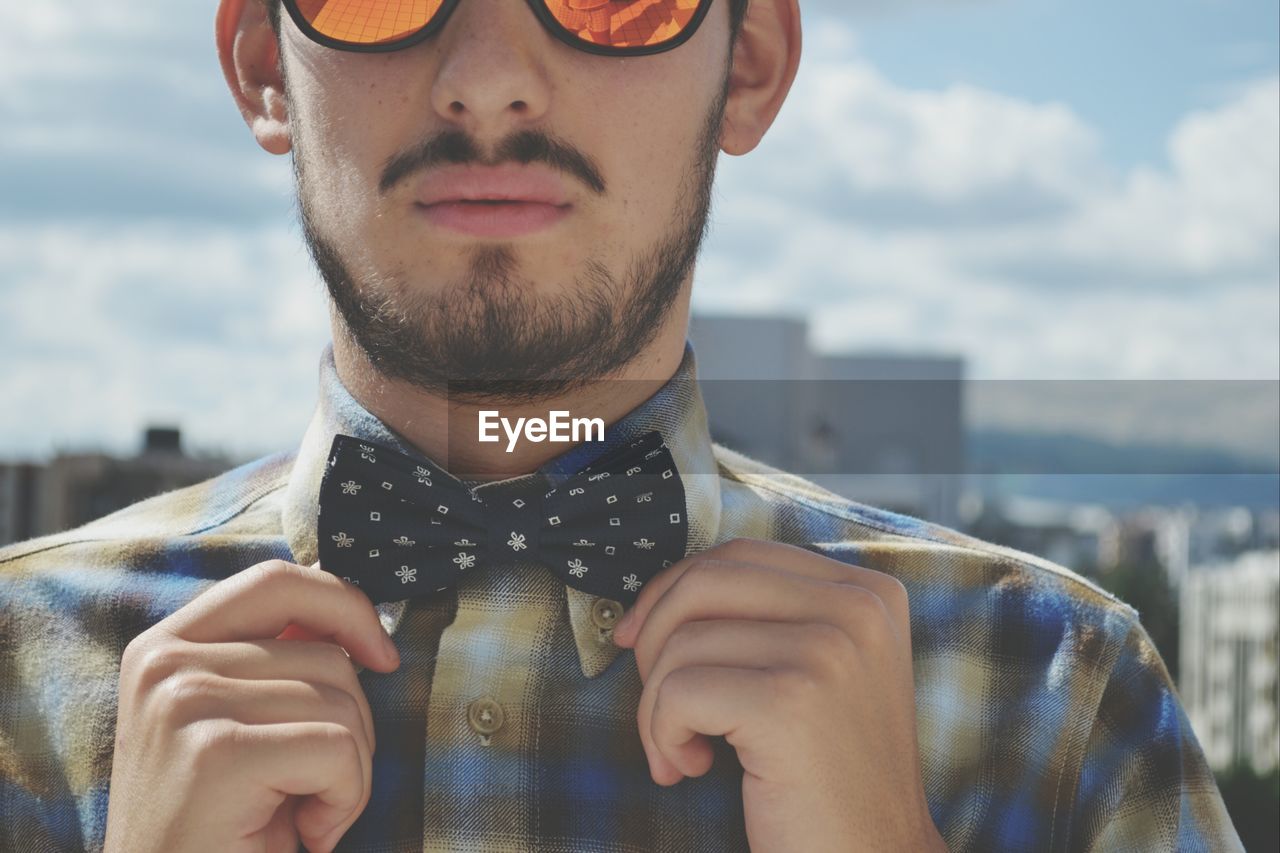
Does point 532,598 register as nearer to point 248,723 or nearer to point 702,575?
point 702,575

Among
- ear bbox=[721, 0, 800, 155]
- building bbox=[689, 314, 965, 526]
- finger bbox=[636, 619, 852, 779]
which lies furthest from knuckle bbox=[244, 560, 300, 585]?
building bbox=[689, 314, 965, 526]

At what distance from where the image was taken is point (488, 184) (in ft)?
7.10

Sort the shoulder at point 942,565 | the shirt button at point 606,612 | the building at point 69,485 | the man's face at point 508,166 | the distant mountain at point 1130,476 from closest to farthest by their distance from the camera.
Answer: the man's face at point 508,166 → the shirt button at point 606,612 → the shoulder at point 942,565 → the distant mountain at point 1130,476 → the building at point 69,485

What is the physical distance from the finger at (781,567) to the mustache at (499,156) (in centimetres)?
55

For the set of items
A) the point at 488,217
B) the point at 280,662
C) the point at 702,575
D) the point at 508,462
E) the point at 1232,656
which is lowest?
the point at 1232,656

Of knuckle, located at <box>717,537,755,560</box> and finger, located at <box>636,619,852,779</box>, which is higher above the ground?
knuckle, located at <box>717,537,755,560</box>

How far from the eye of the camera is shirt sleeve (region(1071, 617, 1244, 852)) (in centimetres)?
238

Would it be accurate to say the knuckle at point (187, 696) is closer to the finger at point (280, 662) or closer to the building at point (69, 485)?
the finger at point (280, 662)

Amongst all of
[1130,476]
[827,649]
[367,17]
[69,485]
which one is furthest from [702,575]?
[69,485]

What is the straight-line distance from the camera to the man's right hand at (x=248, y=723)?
1.99 meters

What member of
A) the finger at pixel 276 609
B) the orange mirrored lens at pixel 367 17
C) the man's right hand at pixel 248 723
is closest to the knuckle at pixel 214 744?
the man's right hand at pixel 248 723

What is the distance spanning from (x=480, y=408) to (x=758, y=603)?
0.58 m

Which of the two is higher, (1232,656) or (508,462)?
(508,462)

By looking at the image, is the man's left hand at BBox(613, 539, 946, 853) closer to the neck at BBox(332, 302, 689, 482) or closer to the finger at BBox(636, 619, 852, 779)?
the finger at BBox(636, 619, 852, 779)
